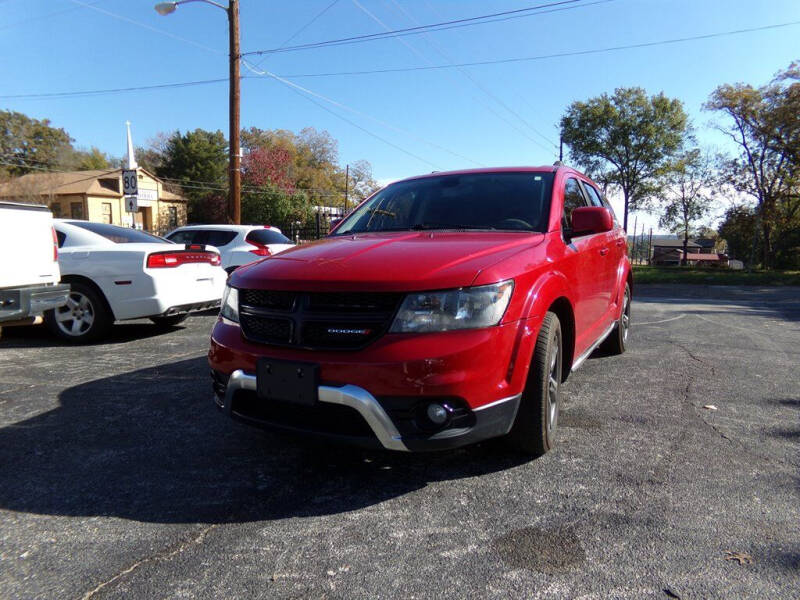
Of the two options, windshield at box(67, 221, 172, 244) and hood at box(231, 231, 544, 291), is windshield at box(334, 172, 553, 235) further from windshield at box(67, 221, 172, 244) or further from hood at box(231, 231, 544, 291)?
windshield at box(67, 221, 172, 244)

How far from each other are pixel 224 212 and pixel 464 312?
5016 cm

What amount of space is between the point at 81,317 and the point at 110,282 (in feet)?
1.90

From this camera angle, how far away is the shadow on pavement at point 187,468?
2.47 m

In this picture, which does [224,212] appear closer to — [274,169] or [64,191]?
[274,169]

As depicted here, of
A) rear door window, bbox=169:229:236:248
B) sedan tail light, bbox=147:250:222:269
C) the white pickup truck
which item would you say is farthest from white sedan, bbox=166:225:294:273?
the white pickup truck

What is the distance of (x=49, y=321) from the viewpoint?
6.10 m

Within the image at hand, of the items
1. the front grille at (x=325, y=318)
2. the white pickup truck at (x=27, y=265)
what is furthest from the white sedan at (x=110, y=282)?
the front grille at (x=325, y=318)

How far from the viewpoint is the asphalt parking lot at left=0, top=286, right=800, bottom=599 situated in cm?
194

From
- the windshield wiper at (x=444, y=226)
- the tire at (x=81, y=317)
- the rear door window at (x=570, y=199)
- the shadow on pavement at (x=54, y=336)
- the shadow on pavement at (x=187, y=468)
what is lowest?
the shadow on pavement at (x=54, y=336)

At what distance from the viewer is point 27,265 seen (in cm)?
477

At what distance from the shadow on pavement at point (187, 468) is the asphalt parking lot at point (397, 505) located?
1 centimetres

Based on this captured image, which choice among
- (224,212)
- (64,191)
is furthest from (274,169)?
(64,191)

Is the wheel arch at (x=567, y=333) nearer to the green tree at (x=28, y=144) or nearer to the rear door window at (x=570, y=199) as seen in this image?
the rear door window at (x=570, y=199)

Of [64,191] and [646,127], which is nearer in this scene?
[646,127]
